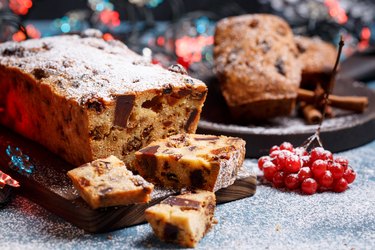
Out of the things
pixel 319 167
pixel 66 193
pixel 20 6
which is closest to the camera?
pixel 66 193

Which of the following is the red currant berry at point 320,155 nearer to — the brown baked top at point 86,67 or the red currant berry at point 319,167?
the red currant berry at point 319,167

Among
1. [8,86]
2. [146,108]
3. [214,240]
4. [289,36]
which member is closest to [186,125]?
[146,108]

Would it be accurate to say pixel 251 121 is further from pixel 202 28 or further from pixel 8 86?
pixel 202 28

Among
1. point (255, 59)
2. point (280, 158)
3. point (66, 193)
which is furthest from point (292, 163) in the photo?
point (66, 193)

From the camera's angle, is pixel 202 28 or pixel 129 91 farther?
pixel 202 28

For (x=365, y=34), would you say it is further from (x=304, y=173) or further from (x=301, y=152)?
(x=304, y=173)

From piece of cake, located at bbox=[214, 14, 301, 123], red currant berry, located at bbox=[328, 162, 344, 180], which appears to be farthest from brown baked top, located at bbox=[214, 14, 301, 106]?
red currant berry, located at bbox=[328, 162, 344, 180]
